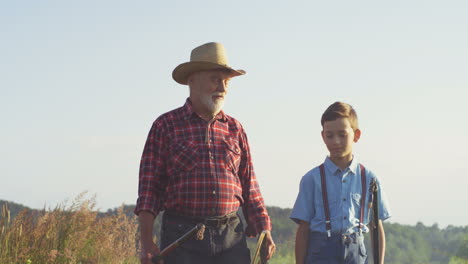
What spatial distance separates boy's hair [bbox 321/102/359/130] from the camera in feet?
16.6

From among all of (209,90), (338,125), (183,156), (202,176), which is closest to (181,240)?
(202,176)

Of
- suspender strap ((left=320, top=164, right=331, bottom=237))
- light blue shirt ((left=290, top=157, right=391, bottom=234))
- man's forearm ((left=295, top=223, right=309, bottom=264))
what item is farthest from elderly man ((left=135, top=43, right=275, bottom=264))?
suspender strap ((left=320, top=164, right=331, bottom=237))

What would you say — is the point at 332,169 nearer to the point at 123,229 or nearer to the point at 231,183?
the point at 231,183

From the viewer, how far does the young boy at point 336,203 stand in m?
4.98

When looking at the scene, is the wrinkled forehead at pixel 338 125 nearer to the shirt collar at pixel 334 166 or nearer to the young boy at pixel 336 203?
the young boy at pixel 336 203

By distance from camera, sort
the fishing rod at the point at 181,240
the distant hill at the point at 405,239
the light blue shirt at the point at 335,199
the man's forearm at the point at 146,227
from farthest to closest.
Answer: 1. the distant hill at the point at 405,239
2. the light blue shirt at the point at 335,199
3. the man's forearm at the point at 146,227
4. the fishing rod at the point at 181,240

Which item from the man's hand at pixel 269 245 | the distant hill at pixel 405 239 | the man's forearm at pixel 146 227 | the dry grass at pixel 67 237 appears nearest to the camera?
the man's forearm at pixel 146 227

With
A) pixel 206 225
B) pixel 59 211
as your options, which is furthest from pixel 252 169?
pixel 59 211

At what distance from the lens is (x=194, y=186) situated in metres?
4.79

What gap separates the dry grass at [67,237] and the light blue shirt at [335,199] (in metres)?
4.84

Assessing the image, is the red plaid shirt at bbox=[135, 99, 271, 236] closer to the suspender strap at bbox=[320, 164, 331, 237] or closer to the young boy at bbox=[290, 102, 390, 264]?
the young boy at bbox=[290, 102, 390, 264]

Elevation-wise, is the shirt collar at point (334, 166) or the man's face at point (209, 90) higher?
the man's face at point (209, 90)

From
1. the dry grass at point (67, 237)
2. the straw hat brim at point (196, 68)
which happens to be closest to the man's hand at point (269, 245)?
the straw hat brim at point (196, 68)

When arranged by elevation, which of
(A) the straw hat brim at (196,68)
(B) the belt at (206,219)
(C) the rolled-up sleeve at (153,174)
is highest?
(A) the straw hat brim at (196,68)
